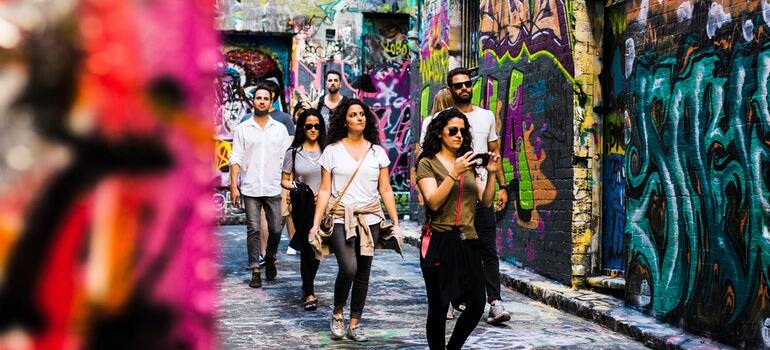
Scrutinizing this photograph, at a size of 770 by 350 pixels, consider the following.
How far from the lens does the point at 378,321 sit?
8156 mm

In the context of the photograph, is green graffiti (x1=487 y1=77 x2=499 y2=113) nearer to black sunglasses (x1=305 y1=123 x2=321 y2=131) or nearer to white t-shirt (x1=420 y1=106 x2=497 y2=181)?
black sunglasses (x1=305 y1=123 x2=321 y2=131)

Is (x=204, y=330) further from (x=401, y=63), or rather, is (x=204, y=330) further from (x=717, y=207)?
(x=401, y=63)

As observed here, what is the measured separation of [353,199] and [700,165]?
8.09 ft

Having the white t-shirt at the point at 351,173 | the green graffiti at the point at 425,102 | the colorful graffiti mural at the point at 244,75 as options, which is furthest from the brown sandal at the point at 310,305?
the colorful graffiti mural at the point at 244,75

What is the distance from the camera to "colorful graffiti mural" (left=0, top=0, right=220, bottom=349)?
1296 mm

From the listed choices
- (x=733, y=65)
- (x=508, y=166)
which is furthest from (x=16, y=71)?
(x=508, y=166)

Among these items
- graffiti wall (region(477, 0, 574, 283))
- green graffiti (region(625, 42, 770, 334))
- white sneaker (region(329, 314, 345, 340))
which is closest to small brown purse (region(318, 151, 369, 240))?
white sneaker (region(329, 314, 345, 340))

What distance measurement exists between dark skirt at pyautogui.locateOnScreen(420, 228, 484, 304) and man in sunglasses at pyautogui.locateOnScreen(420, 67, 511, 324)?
1796mm

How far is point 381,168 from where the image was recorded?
303 inches

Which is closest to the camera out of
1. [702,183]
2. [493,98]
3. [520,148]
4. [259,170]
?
[702,183]

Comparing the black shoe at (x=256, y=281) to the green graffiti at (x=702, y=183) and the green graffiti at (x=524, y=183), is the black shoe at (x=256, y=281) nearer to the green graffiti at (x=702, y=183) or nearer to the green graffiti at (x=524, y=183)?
the green graffiti at (x=524, y=183)

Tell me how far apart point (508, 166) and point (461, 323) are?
19.7 feet

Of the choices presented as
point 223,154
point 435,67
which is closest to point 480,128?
point 435,67

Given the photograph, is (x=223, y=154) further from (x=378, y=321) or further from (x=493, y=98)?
(x=378, y=321)
